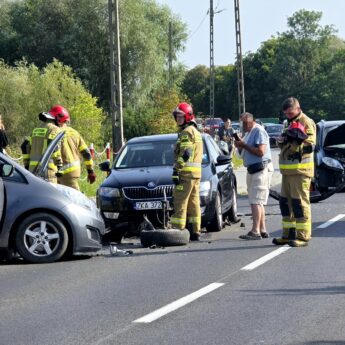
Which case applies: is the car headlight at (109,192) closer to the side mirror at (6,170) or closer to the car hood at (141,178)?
the car hood at (141,178)

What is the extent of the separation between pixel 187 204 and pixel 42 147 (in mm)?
2442

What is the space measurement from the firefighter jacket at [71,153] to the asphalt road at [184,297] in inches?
72.8

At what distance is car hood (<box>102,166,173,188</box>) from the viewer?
15078 mm

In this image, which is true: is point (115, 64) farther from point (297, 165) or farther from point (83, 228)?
point (83, 228)

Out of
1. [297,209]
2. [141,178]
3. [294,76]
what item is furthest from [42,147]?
[294,76]

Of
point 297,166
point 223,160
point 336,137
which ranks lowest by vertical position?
point 297,166

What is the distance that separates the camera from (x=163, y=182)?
15.1 meters

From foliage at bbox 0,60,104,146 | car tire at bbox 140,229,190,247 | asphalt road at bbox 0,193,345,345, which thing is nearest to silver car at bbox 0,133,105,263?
asphalt road at bbox 0,193,345,345

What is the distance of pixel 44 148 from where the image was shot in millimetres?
15414

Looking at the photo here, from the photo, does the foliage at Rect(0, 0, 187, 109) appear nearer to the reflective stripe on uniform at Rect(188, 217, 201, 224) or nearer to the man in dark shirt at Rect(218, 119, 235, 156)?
the man in dark shirt at Rect(218, 119, 235, 156)

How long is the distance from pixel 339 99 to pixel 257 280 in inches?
4464

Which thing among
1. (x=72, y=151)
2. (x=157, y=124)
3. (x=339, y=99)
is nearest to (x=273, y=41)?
(x=339, y=99)

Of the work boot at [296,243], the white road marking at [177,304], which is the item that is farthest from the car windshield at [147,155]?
the white road marking at [177,304]

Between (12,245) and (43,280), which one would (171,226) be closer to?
(12,245)
